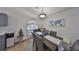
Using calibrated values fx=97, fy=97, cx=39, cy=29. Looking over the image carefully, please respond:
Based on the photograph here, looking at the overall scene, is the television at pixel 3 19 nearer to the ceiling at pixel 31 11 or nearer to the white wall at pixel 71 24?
the ceiling at pixel 31 11

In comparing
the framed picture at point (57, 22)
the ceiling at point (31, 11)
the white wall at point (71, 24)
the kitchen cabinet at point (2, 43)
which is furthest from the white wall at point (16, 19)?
the white wall at point (71, 24)

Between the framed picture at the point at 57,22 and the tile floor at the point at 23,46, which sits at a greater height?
the framed picture at the point at 57,22

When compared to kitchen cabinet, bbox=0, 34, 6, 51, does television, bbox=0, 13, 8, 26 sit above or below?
above

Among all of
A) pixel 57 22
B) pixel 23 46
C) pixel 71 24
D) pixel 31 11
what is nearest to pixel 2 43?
pixel 23 46

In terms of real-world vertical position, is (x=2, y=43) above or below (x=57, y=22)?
below

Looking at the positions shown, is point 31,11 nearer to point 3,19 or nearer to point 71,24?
point 3,19

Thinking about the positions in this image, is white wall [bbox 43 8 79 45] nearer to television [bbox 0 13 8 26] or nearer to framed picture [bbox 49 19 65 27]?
framed picture [bbox 49 19 65 27]

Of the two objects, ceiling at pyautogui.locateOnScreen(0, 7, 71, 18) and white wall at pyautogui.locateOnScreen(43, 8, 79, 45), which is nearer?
white wall at pyautogui.locateOnScreen(43, 8, 79, 45)

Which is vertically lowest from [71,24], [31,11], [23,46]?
[23,46]

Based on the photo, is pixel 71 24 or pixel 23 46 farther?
pixel 23 46

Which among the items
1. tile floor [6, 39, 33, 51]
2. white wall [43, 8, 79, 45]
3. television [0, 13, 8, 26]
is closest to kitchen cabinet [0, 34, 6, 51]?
tile floor [6, 39, 33, 51]

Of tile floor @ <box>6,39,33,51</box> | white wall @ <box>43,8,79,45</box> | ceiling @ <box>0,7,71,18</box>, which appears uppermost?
ceiling @ <box>0,7,71,18</box>
